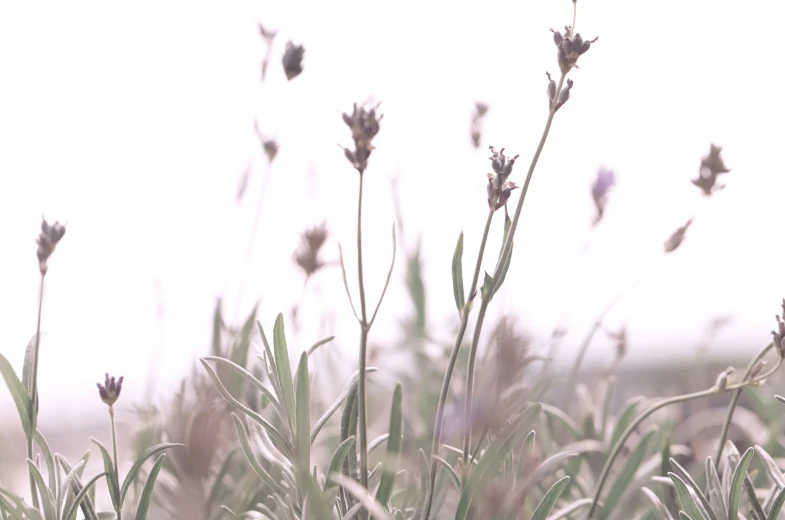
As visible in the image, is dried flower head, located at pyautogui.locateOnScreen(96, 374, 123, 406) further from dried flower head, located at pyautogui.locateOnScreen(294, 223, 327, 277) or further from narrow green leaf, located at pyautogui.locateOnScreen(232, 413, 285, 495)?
dried flower head, located at pyautogui.locateOnScreen(294, 223, 327, 277)

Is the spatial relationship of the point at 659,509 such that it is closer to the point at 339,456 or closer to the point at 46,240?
the point at 339,456

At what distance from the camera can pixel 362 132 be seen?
1.16 feet

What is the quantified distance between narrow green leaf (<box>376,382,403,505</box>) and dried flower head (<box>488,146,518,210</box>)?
12 centimetres

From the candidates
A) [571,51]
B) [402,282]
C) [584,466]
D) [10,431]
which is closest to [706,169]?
[571,51]

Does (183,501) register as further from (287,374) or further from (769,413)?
(769,413)

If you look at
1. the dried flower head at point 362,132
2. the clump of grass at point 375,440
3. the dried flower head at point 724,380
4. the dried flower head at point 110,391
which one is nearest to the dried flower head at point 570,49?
the clump of grass at point 375,440

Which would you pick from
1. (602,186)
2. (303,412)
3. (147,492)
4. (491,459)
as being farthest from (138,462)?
(602,186)

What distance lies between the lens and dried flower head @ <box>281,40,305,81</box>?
0.54 meters

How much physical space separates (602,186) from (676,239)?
10 centimetres

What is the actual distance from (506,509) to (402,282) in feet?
2.55

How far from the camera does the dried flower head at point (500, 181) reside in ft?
1.25

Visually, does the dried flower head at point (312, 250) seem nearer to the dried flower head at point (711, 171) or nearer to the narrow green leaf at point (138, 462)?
the narrow green leaf at point (138, 462)

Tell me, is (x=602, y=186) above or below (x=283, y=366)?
above

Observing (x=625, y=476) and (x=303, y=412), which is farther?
(x=625, y=476)
